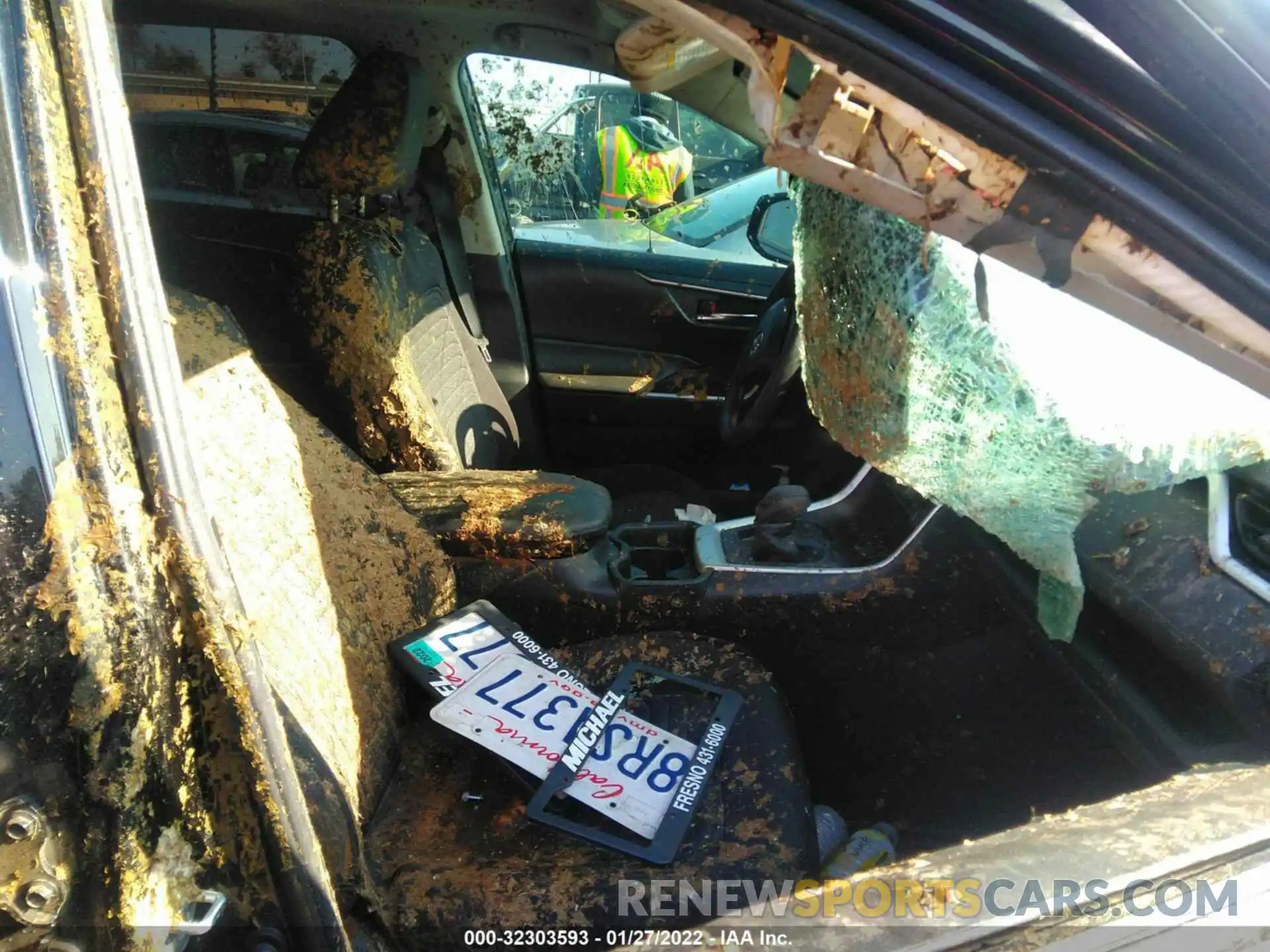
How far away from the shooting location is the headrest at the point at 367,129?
201 cm

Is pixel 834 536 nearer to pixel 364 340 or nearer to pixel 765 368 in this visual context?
pixel 765 368

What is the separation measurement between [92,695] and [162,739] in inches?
3.2

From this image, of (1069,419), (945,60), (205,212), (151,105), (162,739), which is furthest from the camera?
(205,212)

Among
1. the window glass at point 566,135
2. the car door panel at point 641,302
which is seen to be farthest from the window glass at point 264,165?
the car door panel at point 641,302

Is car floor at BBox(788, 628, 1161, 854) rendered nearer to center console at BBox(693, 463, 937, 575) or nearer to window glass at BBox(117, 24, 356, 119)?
center console at BBox(693, 463, 937, 575)

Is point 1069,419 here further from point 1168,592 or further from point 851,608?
point 851,608

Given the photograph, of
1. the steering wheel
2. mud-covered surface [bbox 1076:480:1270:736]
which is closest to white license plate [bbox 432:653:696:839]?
mud-covered surface [bbox 1076:480:1270:736]

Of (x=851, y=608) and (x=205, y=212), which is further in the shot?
(x=205, y=212)

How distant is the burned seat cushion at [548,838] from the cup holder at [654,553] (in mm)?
234

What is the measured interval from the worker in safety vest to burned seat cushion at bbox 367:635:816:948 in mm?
1417

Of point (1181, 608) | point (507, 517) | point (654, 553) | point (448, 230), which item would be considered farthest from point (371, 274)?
point (1181, 608)

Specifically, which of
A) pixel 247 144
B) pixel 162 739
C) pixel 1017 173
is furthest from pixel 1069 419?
pixel 247 144

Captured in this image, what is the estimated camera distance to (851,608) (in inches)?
69.3

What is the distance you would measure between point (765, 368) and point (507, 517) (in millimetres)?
878
